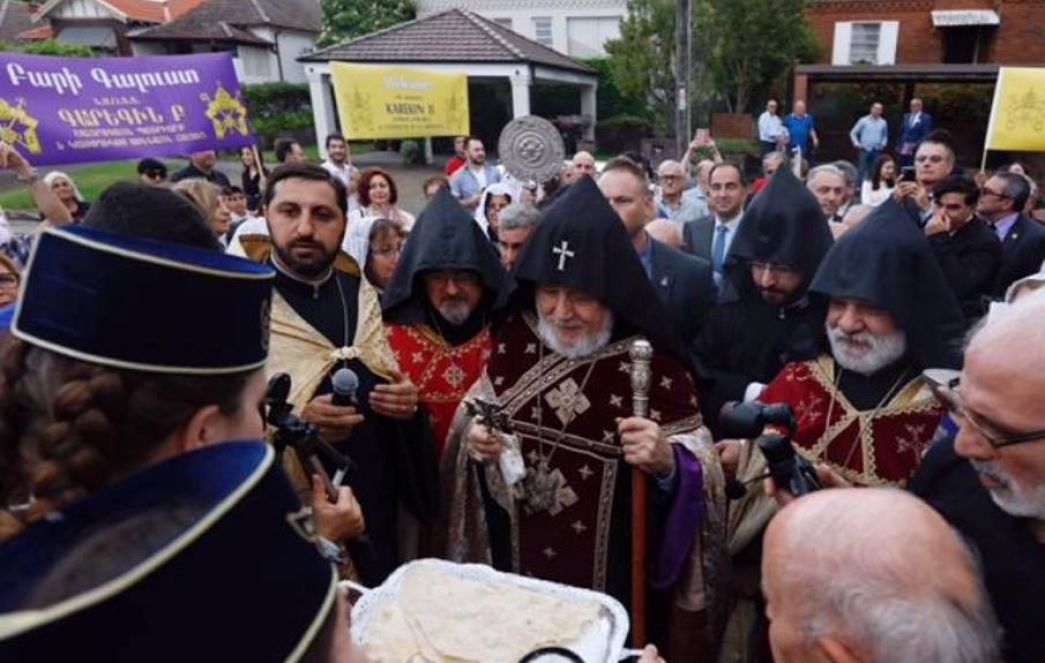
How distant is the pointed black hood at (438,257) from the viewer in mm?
3885

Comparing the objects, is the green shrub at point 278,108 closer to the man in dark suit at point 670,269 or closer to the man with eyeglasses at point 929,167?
the man with eyeglasses at point 929,167

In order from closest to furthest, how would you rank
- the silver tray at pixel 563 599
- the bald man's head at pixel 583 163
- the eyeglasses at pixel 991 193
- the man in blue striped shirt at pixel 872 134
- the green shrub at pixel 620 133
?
the silver tray at pixel 563 599
the eyeglasses at pixel 991 193
the bald man's head at pixel 583 163
the man in blue striped shirt at pixel 872 134
the green shrub at pixel 620 133

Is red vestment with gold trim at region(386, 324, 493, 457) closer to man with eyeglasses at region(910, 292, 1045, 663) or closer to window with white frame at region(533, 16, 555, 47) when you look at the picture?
man with eyeglasses at region(910, 292, 1045, 663)

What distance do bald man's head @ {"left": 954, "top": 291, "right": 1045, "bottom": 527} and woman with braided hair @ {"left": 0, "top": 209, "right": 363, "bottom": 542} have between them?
177 centimetres

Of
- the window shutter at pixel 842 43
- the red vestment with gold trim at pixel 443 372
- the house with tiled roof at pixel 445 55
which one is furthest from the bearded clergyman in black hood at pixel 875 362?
the window shutter at pixel 842 43

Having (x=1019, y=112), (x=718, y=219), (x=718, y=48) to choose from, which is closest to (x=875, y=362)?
(x=718, y=219)

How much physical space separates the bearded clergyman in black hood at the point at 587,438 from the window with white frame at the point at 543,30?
3652cm

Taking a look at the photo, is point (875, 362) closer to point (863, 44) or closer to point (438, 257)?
point (438, 257)

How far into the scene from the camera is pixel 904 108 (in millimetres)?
23000

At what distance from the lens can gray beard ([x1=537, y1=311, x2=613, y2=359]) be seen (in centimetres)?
328

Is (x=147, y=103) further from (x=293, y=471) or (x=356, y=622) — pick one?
(x=356, y=622)

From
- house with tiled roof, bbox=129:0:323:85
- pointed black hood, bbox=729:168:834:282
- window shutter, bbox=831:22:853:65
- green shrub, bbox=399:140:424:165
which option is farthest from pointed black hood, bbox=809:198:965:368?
house with tiled roof, bbox=129:0:323:85

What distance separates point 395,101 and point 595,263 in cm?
844

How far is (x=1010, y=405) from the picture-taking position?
6.24ft
